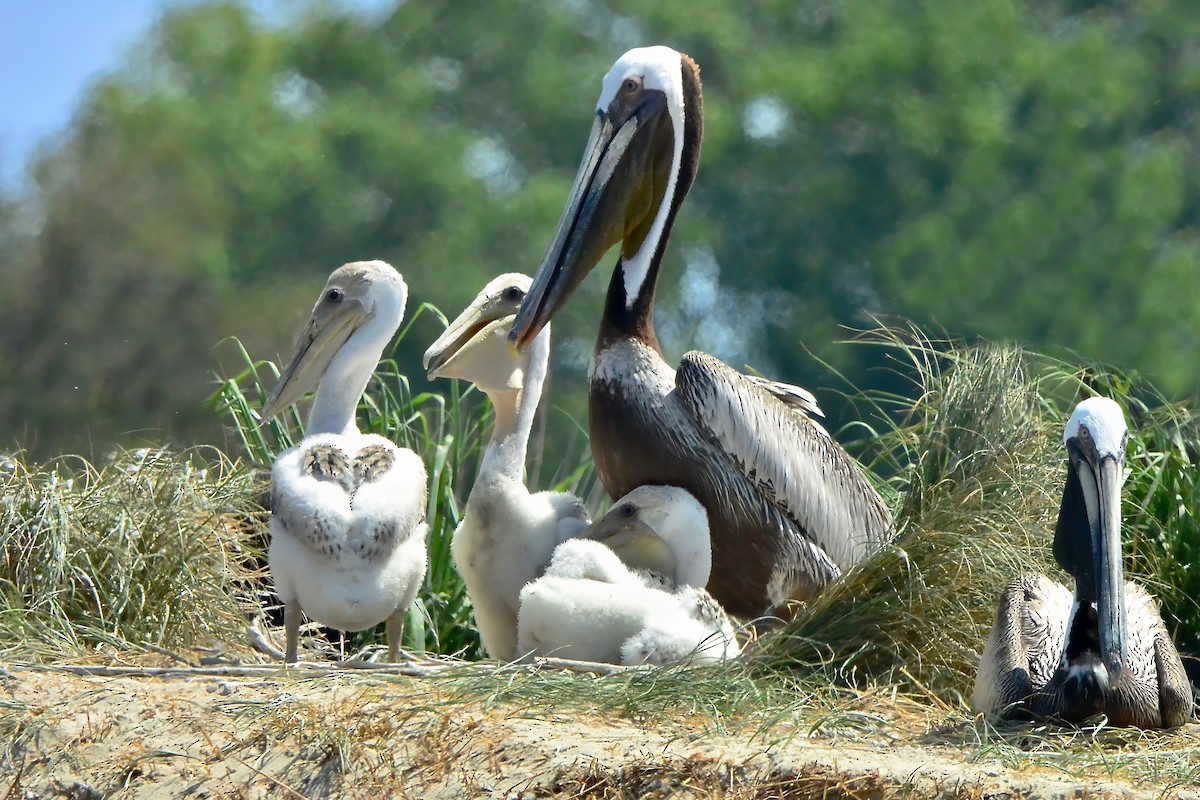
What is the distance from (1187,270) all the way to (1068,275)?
4.03 feet

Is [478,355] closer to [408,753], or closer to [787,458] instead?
[787,458]

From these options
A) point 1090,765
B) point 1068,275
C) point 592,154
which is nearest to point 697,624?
point 1090,765

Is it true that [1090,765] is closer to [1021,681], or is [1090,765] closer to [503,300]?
[1021,681]

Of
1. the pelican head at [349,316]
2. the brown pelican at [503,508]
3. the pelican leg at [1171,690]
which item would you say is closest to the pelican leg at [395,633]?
the brown pelican at [503,508]

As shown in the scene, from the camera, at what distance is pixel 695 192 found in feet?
66.4

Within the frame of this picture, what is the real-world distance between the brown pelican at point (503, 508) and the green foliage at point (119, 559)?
43.5 inches

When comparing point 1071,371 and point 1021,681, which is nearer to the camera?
point 1021,681

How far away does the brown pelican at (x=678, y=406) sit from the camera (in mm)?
6156

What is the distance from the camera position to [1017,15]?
Answer: 66.9 feet

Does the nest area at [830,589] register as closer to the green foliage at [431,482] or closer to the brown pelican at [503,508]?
the green foliage at [431,482]

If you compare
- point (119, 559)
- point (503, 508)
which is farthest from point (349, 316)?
point (119, 559)

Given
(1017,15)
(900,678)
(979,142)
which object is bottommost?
(900,678)

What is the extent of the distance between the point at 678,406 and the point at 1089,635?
5.40 ft

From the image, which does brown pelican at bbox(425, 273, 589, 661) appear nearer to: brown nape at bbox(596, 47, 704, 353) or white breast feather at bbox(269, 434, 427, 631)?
brown nape at bbox(596, 47, 704, 353)
